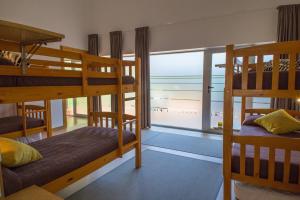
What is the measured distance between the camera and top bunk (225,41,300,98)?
54.7 inches

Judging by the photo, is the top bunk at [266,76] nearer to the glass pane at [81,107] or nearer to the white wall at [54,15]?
the white wall at [54,15]

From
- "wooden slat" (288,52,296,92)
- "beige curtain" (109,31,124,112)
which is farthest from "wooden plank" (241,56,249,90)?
"beige curtain" (109,31,124,112)

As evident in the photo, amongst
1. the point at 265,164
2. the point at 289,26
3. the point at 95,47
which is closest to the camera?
the point at 265,164

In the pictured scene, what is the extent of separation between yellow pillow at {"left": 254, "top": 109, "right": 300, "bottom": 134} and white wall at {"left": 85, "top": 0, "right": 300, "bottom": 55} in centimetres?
157

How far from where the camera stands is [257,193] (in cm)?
154

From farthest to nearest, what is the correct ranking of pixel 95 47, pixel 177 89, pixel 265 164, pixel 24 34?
1. pixel 95 47
2. pixel 177 89
3. pixel 265 164
4. pixel 24 34

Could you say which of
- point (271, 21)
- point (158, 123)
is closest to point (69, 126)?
point (158, 123)

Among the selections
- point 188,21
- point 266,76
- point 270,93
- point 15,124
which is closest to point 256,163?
A: point 270,93

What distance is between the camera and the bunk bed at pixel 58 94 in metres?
1.23

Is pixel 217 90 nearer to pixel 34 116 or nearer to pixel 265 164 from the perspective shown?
pixel 265 164

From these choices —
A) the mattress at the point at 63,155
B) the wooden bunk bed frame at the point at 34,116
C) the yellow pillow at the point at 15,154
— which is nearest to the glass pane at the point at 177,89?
the mattress at the point at 63,155

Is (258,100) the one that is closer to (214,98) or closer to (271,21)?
(214,98)

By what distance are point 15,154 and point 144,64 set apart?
331 centimetres

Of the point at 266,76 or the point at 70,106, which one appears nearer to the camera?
the point at 266,76
